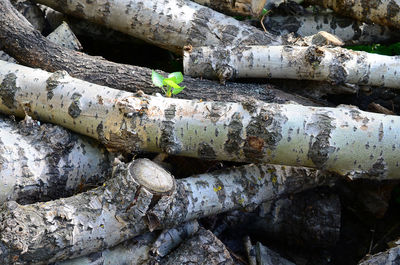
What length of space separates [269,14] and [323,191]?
1.61 metres

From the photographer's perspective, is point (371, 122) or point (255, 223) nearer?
point (371, 122)

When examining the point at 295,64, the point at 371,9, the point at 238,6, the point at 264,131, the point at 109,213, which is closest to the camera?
the point at 109,213

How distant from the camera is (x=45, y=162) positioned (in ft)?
8.47

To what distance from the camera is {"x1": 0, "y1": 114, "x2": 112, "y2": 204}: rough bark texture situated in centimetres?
246

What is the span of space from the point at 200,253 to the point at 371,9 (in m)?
2.33

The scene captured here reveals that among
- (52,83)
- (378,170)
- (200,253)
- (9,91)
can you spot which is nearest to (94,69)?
(52,83)

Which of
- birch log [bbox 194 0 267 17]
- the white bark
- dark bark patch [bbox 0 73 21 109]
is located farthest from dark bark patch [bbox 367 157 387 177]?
the white bark

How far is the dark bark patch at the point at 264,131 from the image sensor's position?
2.44 meters

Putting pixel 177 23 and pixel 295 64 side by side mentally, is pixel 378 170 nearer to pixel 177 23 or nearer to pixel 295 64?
pixel 295 64

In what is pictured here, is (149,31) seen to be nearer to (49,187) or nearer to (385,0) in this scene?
(49,187)

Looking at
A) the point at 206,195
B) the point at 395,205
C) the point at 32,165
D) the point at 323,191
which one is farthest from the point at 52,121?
the point at 395,205

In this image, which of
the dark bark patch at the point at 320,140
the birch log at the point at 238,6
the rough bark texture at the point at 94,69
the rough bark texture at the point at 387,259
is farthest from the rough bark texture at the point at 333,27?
the rough bark texture at the point at 387,259

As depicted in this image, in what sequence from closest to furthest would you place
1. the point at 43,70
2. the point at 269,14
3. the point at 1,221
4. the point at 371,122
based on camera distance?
the point at 1,221 → the point at 371,122 → the point at 43,70 → the point at 269,14

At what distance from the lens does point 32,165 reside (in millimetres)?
2529
